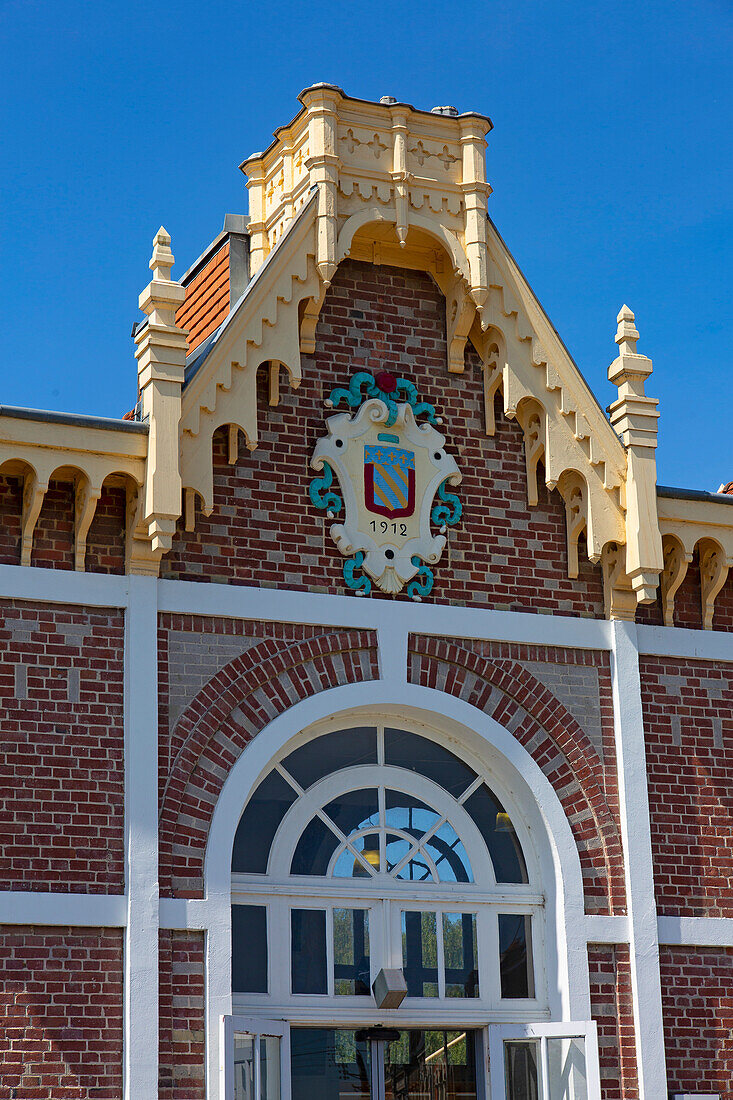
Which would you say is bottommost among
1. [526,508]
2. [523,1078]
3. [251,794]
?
→ [523,1078]

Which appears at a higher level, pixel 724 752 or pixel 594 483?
pixel 594 483

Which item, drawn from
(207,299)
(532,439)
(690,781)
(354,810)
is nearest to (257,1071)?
(354,810)

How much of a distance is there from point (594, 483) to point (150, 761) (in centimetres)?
449

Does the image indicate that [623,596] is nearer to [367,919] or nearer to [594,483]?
[594,483]

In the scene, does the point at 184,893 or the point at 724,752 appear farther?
the point at 724,752

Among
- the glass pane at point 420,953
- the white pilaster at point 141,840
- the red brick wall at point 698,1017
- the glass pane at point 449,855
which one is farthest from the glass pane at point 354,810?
the red brick wall at point 698,1017

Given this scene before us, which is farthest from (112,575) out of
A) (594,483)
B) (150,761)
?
(594,483)

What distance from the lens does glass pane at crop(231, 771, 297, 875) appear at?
12727 millimetres

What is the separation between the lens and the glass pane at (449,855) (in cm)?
1331

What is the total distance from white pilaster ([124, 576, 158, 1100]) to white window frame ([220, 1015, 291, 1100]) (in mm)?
469

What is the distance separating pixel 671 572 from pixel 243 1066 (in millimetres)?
5575

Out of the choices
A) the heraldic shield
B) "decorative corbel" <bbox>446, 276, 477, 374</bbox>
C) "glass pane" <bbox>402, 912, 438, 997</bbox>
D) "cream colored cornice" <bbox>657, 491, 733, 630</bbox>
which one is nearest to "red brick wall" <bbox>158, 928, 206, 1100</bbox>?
"glass pane" <bbox>402, 912, 438, 997</bbox>

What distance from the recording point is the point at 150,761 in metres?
12.2

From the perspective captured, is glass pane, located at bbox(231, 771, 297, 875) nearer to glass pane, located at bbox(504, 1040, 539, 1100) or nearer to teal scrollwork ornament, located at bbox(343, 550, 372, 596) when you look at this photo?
teal scrollwork ornament, located at bbox(343, 550, 372, 596)
